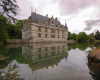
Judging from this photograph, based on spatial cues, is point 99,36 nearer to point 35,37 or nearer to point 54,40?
point 54,40

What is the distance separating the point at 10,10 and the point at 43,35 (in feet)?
73.4

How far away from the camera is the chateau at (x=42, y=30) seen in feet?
83.1

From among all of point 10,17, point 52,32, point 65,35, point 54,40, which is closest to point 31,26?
point 52,32

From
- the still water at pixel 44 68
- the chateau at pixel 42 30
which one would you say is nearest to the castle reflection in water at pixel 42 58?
the still water at pixel 44 68

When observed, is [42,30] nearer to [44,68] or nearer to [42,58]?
[42,58]

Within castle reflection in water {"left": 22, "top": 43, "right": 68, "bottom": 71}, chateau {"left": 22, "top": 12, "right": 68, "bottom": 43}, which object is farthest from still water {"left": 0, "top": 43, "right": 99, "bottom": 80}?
chateau {"left": 22, "top": 12, "right": 68, "bottom": 43}

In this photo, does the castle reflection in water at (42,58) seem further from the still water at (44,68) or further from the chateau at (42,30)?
the chateau at (42,30)

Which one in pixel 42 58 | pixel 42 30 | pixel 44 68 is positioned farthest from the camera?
pixel 42 30

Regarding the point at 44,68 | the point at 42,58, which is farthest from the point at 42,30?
the point at 44,68

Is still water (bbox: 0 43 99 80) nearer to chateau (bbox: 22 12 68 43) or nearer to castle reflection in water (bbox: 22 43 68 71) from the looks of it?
castle reflection in water (bbox: 22 43 68 71)

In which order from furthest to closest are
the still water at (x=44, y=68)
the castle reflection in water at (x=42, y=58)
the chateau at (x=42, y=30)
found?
1. the chateau at (x=42, y=30)
2. the castle reflection in water at (x=42, y=58)
3. the still water at (x=44, y=68)

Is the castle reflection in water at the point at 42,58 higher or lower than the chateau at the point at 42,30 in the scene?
lower

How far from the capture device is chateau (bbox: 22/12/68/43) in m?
25.3

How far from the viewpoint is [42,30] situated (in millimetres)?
28906
